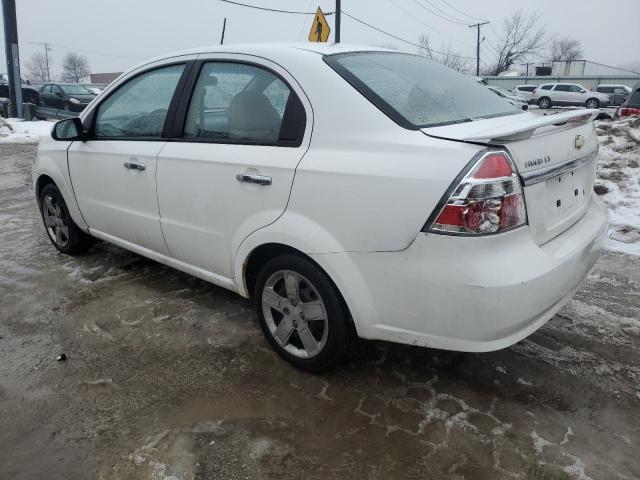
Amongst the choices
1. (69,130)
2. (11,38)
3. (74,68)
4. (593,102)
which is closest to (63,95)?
(11,38)

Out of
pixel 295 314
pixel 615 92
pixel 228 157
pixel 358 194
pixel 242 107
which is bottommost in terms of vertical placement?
pixel 295 314

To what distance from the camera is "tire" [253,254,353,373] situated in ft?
8.23

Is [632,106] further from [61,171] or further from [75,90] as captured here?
[75,90]

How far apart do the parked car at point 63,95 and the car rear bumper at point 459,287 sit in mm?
20395

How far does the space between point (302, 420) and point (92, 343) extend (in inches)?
58.4

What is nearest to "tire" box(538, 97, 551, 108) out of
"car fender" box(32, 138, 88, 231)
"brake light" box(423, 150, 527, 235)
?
"car fender" box(32, 138, 88, 231)

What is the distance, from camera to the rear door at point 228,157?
260 cm

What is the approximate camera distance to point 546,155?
232cm

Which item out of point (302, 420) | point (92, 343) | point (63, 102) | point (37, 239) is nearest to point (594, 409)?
point (302, 420)

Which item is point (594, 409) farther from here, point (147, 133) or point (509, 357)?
point (147, 133)

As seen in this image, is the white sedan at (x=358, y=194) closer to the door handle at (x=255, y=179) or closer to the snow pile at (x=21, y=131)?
the door handle at (x=255, y=179)

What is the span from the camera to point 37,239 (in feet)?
16.9

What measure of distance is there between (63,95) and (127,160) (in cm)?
1989

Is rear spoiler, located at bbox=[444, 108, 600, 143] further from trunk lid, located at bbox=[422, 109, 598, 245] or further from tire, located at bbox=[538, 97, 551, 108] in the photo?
tire, located at bbox=[538, 97, 551, 108]
